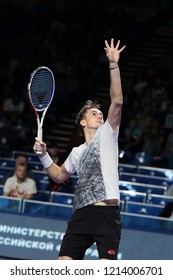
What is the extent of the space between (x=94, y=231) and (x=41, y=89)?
1470mm

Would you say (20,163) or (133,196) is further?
(133,196)

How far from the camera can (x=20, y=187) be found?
1384 centimetres

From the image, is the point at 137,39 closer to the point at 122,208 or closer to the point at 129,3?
the point at 129,3

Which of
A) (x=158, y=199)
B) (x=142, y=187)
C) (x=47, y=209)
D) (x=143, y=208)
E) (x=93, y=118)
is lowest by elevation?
(x=47, y=209)

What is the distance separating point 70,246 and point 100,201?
427mm

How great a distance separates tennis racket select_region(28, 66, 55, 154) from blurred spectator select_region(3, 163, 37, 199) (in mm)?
5072

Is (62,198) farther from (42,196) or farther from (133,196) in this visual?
(133,196)

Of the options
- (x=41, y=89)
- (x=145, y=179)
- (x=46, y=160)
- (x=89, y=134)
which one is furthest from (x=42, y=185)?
(x=89, y=134)

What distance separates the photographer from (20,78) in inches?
822

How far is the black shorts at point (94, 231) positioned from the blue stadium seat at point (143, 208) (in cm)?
556

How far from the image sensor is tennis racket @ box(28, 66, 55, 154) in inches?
340

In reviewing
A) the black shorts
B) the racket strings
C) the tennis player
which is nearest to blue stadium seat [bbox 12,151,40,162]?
the racket strings

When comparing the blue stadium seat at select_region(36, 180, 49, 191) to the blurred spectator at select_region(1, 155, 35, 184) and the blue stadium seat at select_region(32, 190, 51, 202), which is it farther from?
the blue stadium seat at select_region(32, 190, 51, 202)

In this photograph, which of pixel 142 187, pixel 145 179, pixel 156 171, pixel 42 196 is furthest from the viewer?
pixel 156 171
